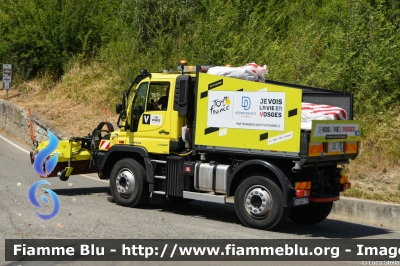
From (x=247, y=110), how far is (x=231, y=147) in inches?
28.6

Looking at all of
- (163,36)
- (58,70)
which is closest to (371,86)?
(163,36)

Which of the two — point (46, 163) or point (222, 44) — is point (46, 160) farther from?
point (222, 44)

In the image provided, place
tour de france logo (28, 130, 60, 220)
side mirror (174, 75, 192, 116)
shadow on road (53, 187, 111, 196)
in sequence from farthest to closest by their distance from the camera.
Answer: shadow on road (53, 187, 111, 196), tour de france logo (28, 130, 60, 220), side mirror (174, 75, 192, 116)

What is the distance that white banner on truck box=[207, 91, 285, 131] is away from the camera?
33.3 feet

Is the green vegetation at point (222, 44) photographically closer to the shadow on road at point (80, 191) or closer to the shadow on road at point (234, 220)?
the shadow on road at point (234, 220)

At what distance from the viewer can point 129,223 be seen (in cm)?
1047

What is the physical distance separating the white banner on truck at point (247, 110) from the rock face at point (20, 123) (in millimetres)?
11117

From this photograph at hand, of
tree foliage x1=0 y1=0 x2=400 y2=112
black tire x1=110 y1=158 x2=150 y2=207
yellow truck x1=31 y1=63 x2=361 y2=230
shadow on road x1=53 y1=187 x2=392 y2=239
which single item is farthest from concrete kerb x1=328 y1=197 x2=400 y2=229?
tree foliage x1=0 y1=0 x2=400 y2=112

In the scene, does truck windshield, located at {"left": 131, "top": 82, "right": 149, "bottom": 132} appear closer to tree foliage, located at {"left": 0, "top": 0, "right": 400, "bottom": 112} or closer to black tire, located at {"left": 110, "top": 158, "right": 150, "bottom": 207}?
black tire, located at {"left": 110, "top": 158, "right": 150, "bottom": 207}

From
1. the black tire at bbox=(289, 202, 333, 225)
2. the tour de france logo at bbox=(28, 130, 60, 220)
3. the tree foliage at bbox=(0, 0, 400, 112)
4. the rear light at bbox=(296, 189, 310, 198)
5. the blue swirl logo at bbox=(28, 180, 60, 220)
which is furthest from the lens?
the tree foliage at bbox=(0, 0, 400, 112)

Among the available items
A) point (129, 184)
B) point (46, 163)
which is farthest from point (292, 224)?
point (46, 163)

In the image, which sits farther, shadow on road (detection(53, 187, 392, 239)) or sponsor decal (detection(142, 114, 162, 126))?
sponsor decal (detection(142, 114, 162, 126))

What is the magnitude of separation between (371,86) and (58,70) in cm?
1776

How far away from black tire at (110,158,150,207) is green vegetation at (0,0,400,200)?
5.22 meters
